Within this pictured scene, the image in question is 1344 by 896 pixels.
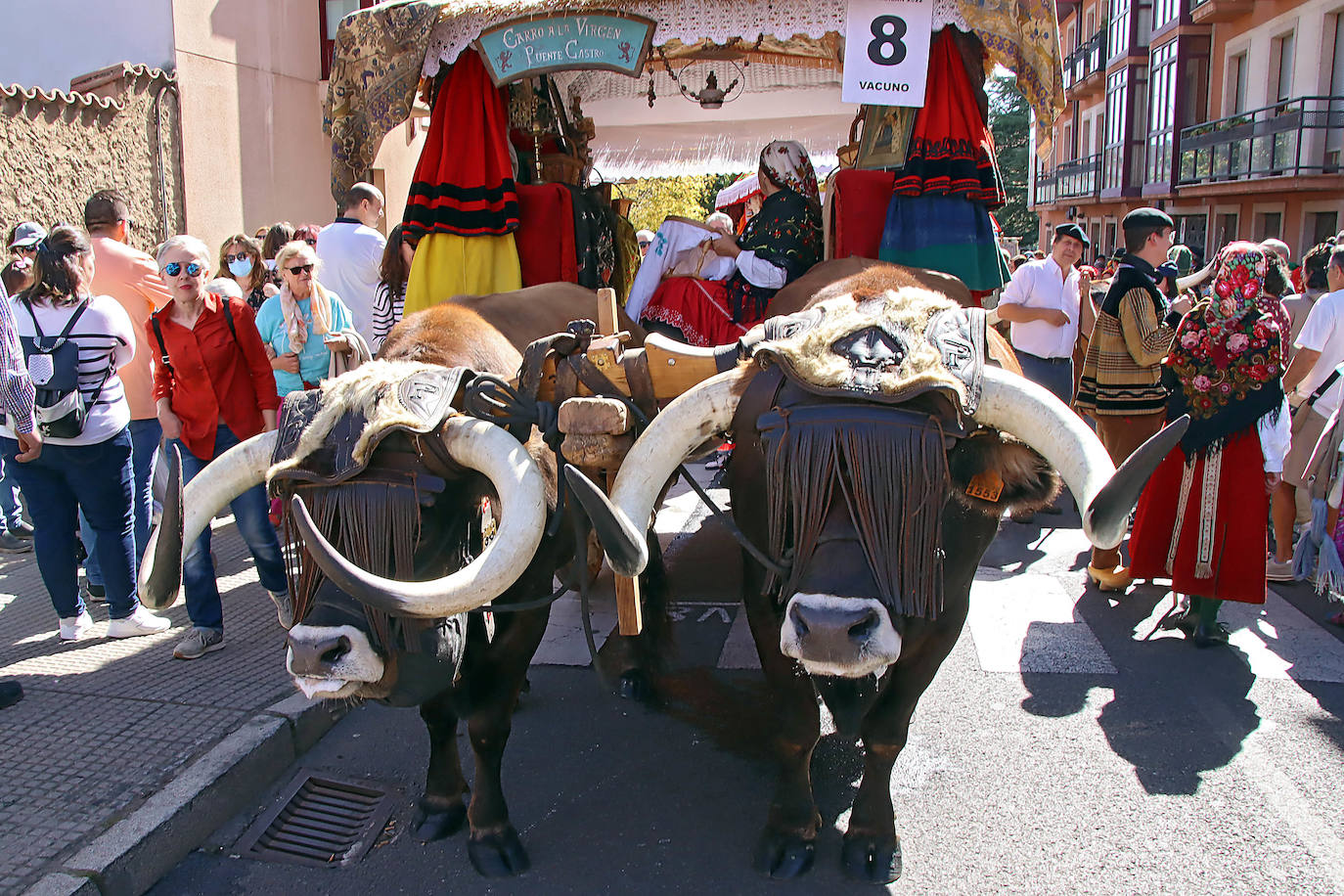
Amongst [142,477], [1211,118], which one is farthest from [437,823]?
[1211,118]

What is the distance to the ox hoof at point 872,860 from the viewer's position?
3158mm

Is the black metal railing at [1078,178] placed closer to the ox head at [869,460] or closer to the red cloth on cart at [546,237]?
the red cloth on cart at [546,237]

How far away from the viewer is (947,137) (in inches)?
177

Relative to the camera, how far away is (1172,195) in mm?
24641

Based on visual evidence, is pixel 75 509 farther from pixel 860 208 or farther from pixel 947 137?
pixel 947 137

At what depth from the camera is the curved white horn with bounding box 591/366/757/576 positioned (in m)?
2.72

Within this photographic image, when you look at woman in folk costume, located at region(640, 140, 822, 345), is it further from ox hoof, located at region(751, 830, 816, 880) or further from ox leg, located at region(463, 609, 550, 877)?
ox hoof, located at region(751, 830, 816, 880)

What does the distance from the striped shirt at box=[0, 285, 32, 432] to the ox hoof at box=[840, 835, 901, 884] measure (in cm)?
404

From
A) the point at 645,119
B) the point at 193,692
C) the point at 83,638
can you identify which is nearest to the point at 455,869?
the point at 193,692

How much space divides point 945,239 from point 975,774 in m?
2.42

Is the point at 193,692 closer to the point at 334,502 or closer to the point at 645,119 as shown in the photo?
the point at 334,502

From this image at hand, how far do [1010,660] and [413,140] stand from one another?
12.2 meters

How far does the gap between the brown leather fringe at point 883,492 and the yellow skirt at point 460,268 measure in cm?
269

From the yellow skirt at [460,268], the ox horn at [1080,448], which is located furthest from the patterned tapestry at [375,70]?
the ox horn at [1080,448]
